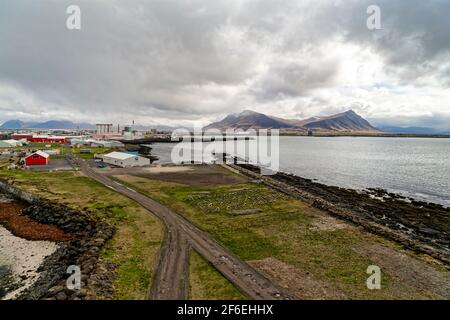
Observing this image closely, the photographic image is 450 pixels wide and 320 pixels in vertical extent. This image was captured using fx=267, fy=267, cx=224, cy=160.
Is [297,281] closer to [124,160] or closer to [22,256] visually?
[22,256]

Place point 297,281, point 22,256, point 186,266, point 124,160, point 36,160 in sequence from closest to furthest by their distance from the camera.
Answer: point 297,281 → point 186,266 → point 22,256 → point 36,160 → point 124,160

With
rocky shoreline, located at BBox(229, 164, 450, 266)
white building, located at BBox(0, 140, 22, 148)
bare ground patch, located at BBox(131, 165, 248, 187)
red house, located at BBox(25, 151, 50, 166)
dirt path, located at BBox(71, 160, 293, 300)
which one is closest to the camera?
dirt path, located at BBox(71, 160, 293, 300)

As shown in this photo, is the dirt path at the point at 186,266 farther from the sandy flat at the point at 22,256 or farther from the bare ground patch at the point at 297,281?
the sandy flat at the point at 22,256

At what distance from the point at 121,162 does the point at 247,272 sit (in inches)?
2610

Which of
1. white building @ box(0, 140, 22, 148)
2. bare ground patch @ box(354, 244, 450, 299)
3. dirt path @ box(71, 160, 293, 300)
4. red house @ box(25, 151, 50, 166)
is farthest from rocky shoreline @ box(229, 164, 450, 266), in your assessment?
white building @ box(0, 140, 22, 148)

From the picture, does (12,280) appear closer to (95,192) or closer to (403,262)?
(95,192)

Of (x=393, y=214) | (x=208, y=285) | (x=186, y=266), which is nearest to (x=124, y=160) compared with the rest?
(x=186, y=266)

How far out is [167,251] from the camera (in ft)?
79.0

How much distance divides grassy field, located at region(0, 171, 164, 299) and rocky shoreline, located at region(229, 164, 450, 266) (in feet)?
81.6

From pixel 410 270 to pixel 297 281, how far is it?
1029 cm

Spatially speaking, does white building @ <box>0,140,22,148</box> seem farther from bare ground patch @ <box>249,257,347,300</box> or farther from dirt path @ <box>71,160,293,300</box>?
bare ground patch @ <box>249,257,347,300</box>

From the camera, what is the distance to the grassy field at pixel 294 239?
19.8m

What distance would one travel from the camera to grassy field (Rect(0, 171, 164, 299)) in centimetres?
1978

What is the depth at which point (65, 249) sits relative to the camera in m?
26.4
